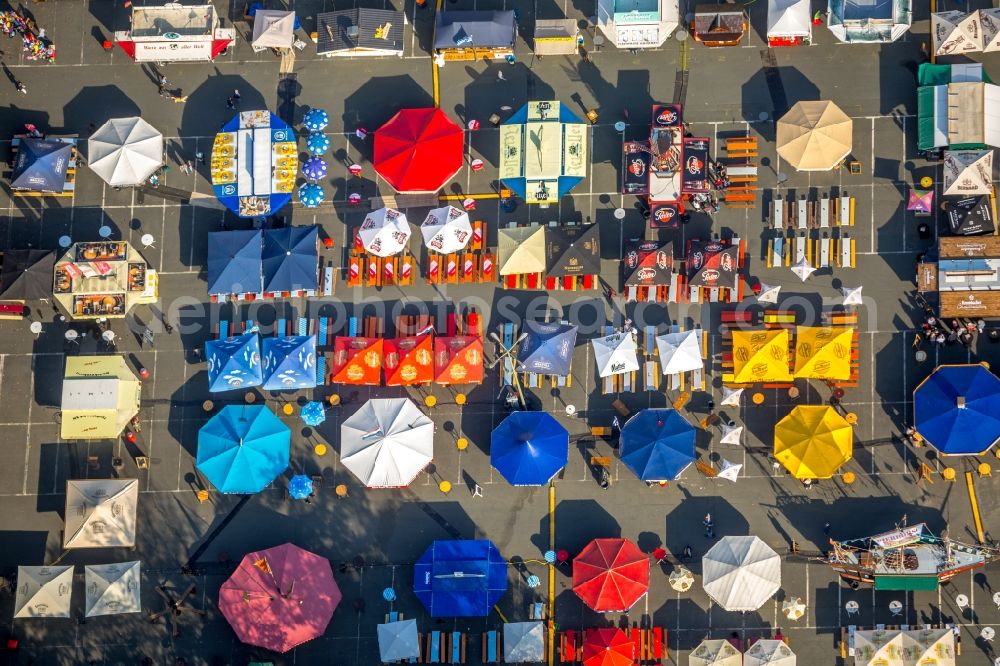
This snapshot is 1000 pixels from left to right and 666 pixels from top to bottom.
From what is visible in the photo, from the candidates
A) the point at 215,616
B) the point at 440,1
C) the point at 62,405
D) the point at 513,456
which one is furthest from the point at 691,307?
the point at 62,405

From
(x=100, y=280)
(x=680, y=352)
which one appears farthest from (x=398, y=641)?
(x=100, y=280)

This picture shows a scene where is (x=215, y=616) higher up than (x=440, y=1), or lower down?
lower down

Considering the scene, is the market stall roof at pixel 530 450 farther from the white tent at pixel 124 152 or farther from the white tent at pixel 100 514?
the white tent at pixel 124 152

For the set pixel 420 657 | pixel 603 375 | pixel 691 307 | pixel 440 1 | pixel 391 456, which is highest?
pixel 440 1

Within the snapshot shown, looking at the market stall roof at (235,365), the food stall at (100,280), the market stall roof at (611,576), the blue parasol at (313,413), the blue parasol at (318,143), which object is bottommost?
the market stall roof at (611,576)

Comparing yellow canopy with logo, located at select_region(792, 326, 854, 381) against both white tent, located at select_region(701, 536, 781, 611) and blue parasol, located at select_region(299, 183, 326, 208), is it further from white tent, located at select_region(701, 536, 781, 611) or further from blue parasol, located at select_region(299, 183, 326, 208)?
blue parasol, located at select_region(299, 183, 326, 208)

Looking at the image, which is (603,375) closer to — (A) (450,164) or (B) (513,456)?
(B) (513,456)

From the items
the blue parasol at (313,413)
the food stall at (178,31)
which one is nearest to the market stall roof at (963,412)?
the blue parasol at (313,413)
